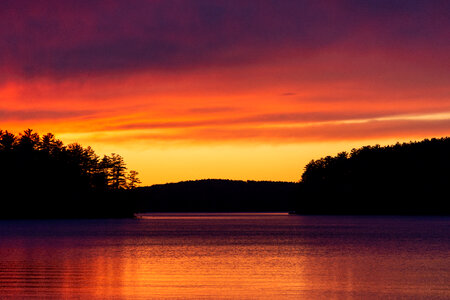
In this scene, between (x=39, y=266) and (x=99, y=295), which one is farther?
(x=39, y=266)

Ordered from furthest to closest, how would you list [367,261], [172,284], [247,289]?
1. [367,261]
2. [172,284]
3. [247,289]

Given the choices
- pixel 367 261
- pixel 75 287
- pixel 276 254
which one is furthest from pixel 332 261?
pixel 75 287

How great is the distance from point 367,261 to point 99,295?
26995 millimetres

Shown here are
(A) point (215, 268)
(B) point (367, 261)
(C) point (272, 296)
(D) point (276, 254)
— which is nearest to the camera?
(C) point (272, 296)

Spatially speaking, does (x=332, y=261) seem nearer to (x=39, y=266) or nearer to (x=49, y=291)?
(x=39, y=266)

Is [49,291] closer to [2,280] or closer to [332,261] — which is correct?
[2,280]

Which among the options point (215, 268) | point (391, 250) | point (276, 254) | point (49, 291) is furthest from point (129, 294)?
point (391, 250)

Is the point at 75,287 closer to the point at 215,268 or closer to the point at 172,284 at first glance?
the point at 172,284

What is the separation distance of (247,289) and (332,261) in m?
20.8

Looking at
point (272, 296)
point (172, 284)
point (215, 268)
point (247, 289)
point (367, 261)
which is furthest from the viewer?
point (367, 261)

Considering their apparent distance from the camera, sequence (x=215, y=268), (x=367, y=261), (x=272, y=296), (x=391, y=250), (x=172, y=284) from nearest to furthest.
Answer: (x=272, y=296), (x=172, y=284), (x=215, y=268), (x=367, y=261), (x=391, y=250)

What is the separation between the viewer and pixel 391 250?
71.0 metres

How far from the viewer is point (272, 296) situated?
34531mm

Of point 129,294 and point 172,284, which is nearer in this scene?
point 129,294
